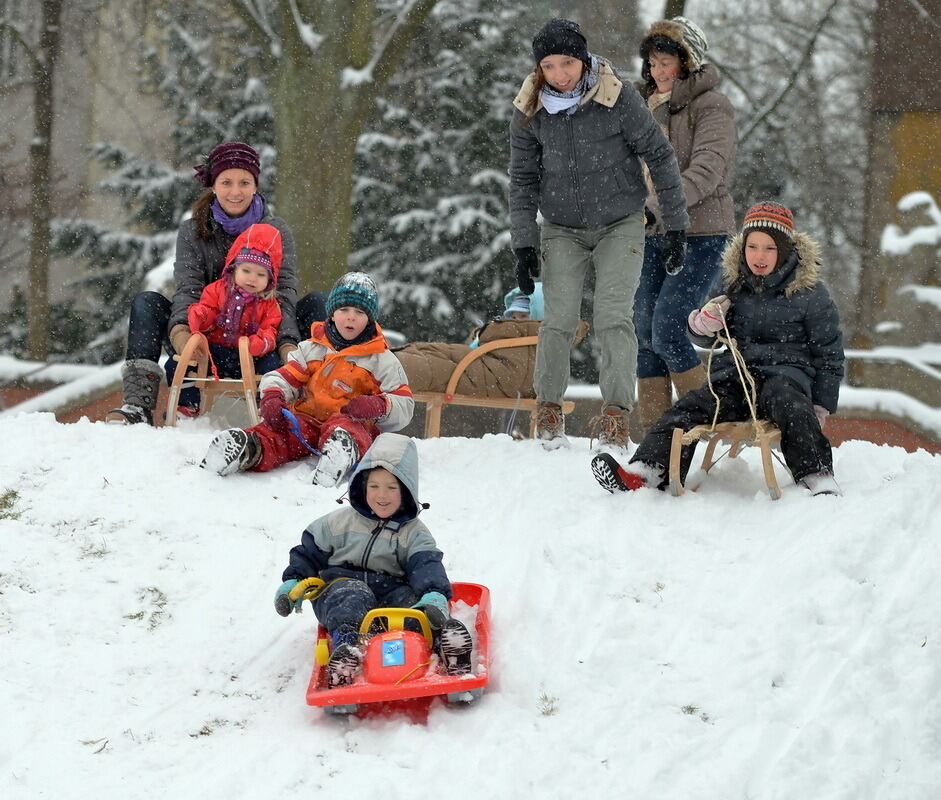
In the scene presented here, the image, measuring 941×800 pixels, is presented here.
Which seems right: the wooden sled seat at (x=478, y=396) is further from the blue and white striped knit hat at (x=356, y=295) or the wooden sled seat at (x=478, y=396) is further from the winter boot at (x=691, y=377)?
the blue and white striped knit hat at (x=356, y=295)

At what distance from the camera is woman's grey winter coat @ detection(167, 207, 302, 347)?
20.3 feet

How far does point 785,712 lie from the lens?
3070mm

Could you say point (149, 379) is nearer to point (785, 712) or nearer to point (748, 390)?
point (748, 390)

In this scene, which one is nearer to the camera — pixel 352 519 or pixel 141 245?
pixel 352 519

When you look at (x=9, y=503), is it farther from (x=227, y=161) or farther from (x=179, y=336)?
(x=227, y=161)

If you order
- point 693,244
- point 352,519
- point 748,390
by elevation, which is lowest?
point 352,519

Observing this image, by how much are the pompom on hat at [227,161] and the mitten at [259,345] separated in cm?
101

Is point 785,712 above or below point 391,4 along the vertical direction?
below

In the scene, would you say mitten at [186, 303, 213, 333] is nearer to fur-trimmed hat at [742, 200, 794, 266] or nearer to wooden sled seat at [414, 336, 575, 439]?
wooden sled seat at [414, 336, 575, 439]

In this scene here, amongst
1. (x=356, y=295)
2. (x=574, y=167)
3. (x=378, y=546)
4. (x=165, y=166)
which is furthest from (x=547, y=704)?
(x=165, y=166)

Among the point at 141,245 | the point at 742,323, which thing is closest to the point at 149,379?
the point at 742,323

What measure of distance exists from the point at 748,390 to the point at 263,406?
2234mm

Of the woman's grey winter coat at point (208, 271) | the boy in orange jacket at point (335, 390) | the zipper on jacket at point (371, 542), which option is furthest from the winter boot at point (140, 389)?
the zipper on jacket at point (371, 542)

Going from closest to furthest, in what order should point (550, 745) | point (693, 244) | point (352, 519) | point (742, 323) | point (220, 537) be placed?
point (550, 745) → point (352, 519) → point (220, 537) → point (742, 323) → point (693, 244)
